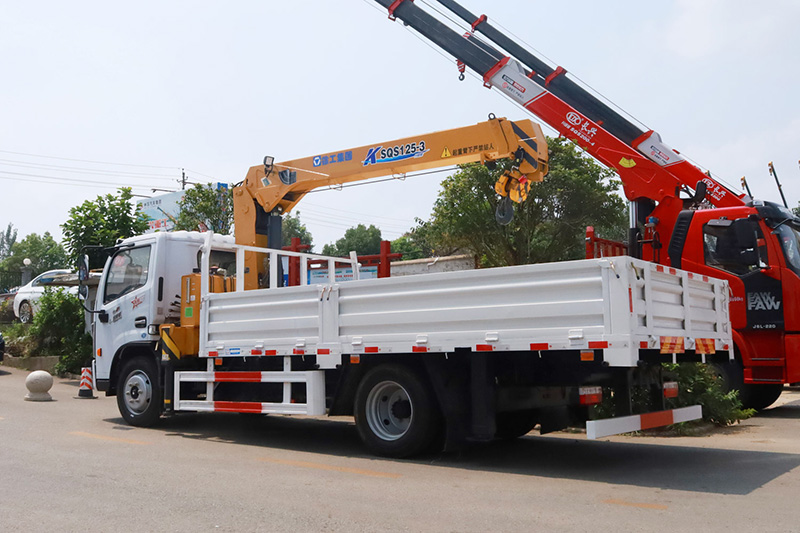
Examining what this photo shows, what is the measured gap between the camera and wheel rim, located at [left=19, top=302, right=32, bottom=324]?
2433 cm

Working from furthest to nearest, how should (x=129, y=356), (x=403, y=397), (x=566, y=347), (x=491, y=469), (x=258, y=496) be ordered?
(x=129, y=356) → (x=403, y=397) → (x=491, y=469) → (x=566, y=347) → (x=258, y=496)

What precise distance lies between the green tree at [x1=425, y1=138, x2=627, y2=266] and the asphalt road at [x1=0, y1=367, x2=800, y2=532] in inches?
601

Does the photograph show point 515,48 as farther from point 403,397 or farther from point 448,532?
point 448,532

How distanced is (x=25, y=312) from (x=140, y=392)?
53.6ft

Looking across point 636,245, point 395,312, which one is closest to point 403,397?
point 395,312

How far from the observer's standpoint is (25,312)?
24.6 m

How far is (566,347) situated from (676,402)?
2493 mm

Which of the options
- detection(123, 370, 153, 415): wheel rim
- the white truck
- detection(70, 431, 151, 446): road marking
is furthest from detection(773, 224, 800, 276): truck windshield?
detection(123, 370, 153, 415): wheel rim

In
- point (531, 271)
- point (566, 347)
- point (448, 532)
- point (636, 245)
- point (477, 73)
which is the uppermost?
point (477, 73)

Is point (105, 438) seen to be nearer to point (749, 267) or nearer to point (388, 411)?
point (388, 411)

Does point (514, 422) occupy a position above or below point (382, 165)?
below

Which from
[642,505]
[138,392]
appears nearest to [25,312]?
[138,392]

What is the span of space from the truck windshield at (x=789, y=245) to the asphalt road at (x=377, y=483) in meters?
2.35

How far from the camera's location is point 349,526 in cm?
520
